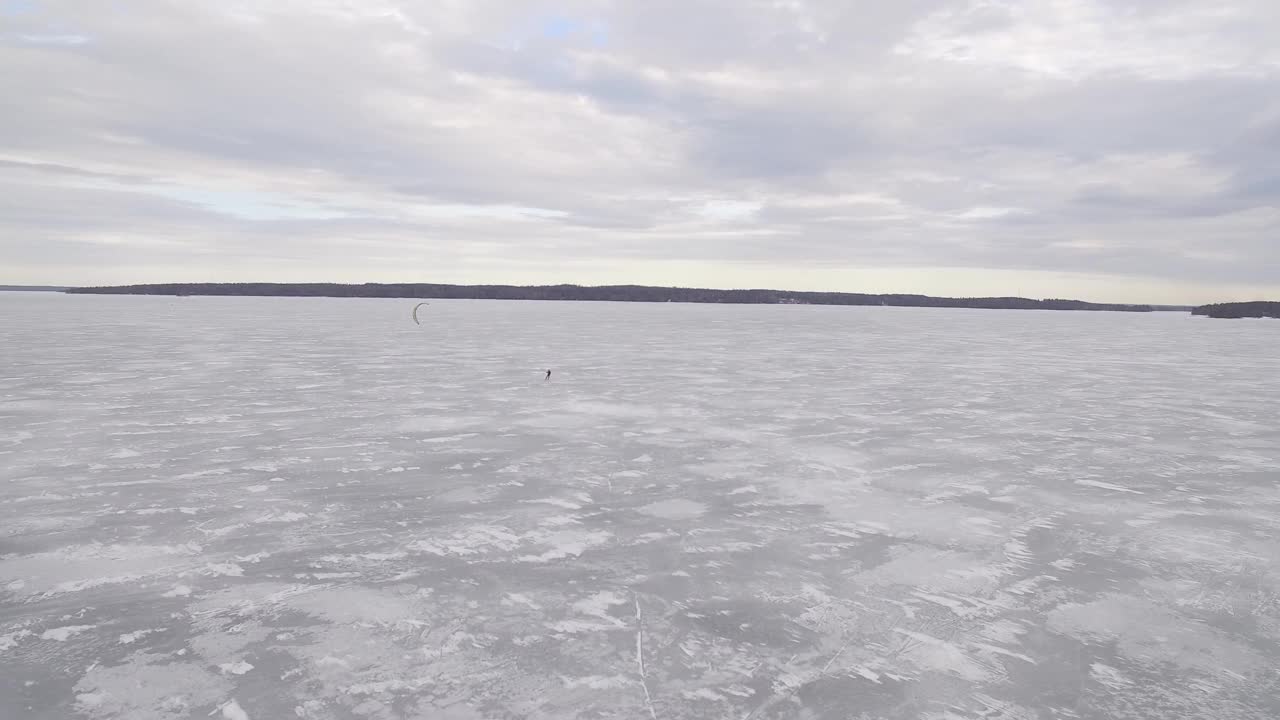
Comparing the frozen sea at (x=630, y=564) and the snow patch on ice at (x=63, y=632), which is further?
the snow patch on ice at (x=63, y=632)

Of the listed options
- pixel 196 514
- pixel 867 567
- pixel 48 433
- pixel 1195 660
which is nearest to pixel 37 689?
pixel 196 514

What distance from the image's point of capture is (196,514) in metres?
6.79

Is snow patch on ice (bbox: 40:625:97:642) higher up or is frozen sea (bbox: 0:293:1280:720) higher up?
frozen sea (bbox: 0:293:1280:720)

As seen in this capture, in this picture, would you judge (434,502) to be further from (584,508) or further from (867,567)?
(867,567)

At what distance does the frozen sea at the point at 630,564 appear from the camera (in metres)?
3.93

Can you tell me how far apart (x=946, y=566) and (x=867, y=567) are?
58 centimetres

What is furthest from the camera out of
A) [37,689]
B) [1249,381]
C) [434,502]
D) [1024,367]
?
[1024,367]

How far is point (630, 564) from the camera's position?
5.70 metres

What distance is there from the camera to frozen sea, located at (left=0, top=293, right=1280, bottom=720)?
3.93 metres

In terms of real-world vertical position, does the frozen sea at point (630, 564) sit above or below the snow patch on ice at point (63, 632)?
above

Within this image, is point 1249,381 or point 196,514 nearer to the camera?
point 196,514

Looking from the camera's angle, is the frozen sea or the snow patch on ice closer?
the frozen sea

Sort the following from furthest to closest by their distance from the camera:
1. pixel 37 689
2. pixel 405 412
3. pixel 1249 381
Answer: pixel 1249 381 → pixel 405 412 → pixel 37 689

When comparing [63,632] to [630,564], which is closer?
[63,632]
